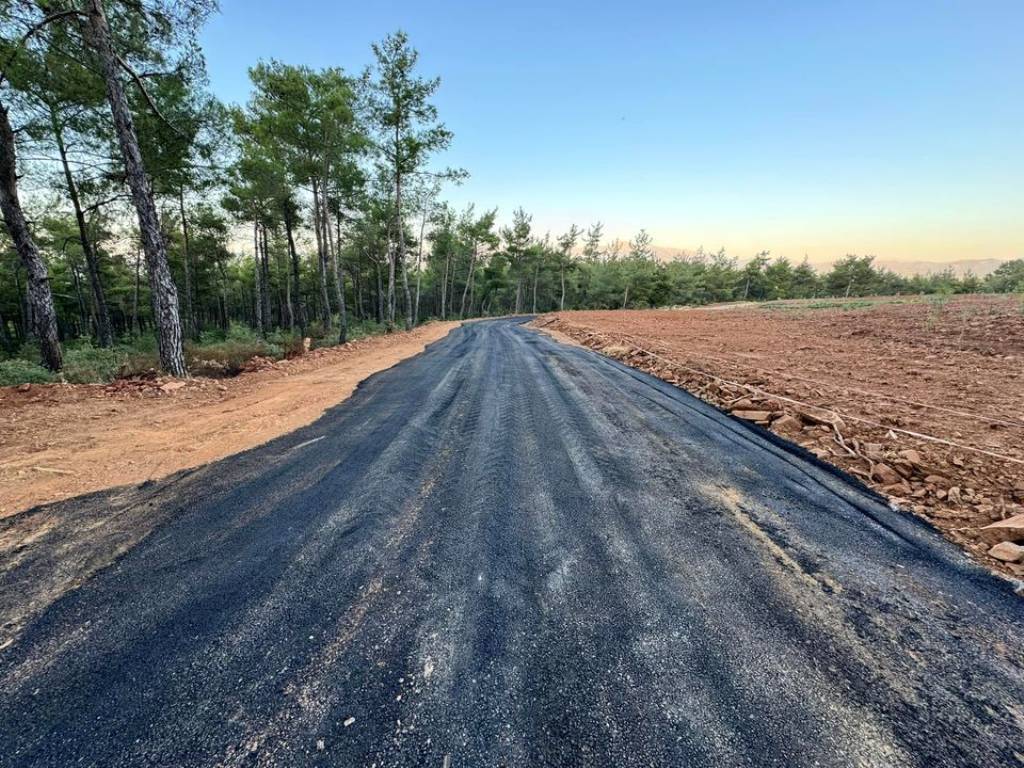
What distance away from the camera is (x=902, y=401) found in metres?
4.97

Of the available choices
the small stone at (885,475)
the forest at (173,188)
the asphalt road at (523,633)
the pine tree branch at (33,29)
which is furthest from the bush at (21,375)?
the small stone at (885,475)

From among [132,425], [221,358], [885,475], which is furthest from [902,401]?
[221,358]

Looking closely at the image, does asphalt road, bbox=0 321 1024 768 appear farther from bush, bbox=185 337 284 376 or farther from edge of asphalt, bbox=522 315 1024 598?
bush, bbox=185 337 284 376

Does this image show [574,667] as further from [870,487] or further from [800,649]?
[870,487]

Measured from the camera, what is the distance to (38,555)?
2.23m

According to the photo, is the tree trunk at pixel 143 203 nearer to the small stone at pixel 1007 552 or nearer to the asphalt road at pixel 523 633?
the asphalt road at pixel 523 633

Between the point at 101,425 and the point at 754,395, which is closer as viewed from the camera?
the point at 101,425

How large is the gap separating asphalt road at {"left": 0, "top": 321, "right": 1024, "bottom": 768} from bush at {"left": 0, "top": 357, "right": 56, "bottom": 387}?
5.78m

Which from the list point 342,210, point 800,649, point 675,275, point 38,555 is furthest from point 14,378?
point 675,275

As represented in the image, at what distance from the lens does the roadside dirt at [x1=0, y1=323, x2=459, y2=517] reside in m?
3.20

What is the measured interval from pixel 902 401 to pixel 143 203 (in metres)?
12.0

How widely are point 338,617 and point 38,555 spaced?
2.05 metres

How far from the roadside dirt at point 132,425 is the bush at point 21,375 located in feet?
3.41

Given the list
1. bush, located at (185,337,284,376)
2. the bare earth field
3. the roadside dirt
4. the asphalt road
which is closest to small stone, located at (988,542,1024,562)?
the bare earth field
